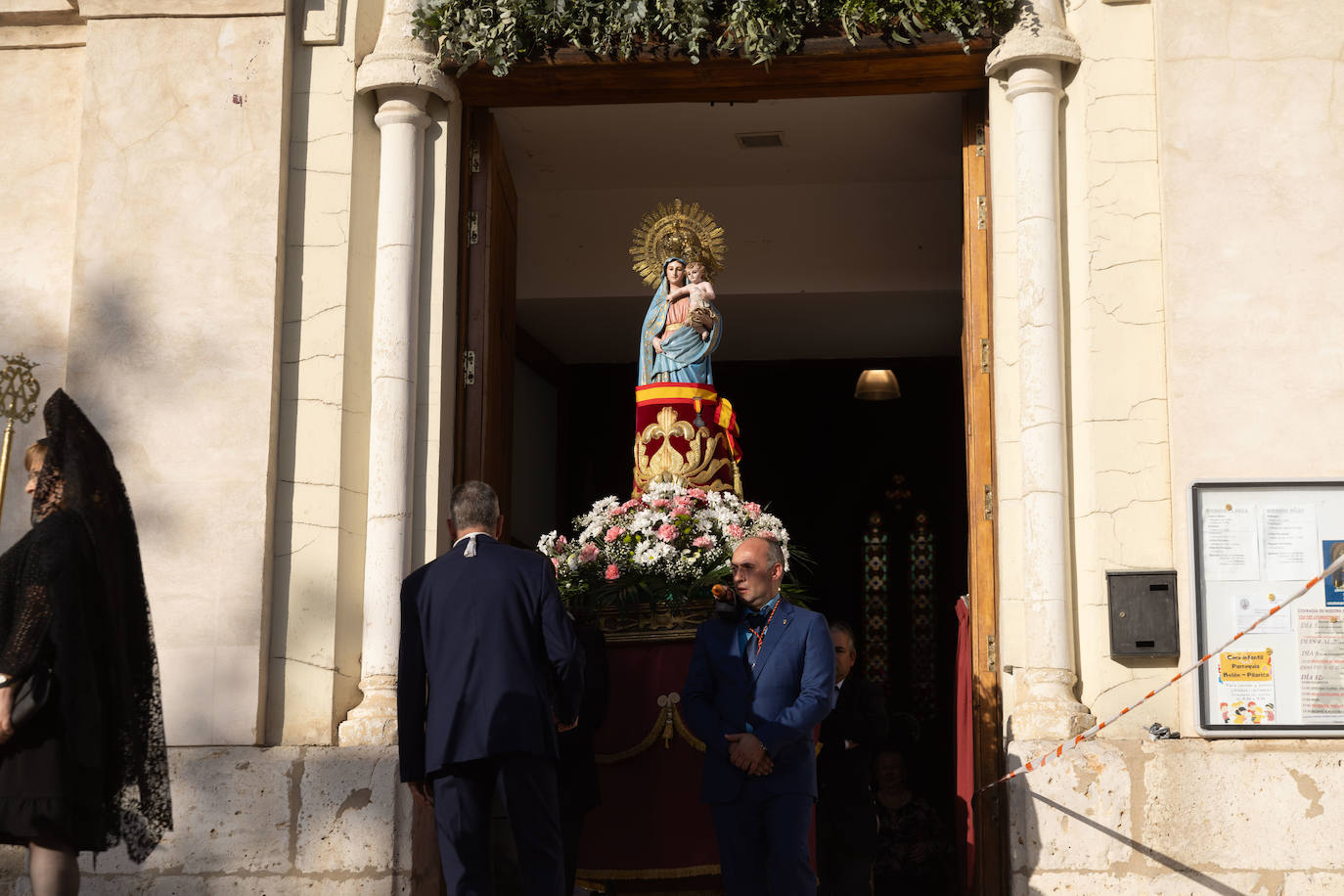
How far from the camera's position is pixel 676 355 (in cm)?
857

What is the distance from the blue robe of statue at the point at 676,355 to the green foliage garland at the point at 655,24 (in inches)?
61.9

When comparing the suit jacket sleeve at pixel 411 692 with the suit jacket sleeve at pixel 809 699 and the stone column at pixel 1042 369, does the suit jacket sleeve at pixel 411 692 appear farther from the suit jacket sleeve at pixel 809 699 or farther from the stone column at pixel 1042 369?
the stone column at pixel 1042 369

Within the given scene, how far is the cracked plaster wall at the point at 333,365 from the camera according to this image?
722 centimetres

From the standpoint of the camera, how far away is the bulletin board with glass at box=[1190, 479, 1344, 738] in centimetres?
665

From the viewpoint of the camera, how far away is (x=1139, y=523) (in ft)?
23.0

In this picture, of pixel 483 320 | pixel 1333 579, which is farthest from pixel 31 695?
pixel 1333 579

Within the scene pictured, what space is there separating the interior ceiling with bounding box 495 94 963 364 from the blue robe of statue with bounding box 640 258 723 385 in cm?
169

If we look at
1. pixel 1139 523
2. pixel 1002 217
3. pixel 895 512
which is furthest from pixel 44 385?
pixel 895 512

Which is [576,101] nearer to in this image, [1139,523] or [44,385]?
[44,385]

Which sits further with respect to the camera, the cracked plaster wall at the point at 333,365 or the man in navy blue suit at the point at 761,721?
the cracked plaster wall at the point at 333,365

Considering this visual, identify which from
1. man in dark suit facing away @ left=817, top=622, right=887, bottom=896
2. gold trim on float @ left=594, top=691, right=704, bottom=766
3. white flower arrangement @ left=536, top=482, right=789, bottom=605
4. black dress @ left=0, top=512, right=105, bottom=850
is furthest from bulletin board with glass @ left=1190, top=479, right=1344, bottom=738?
black dress @ left=0, top=512, right=105, bottom=850

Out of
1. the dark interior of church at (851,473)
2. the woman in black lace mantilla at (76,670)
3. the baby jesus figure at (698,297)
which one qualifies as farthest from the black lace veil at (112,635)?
Result: the dark interior of church at (851,473)

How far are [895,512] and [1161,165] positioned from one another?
A: 20.3 ft

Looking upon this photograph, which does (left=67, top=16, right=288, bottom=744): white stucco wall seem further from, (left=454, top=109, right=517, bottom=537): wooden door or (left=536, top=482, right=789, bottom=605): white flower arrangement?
(left=536, top=482, right=789, bottom=605): white flower arrangement
